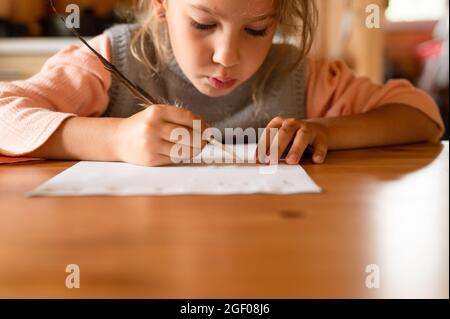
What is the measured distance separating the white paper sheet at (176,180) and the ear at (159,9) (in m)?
0.43

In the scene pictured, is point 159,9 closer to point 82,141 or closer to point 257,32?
point 257,32

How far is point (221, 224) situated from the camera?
478 mm

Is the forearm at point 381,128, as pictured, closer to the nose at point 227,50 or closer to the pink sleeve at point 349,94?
the pink sleeve at point 349,94

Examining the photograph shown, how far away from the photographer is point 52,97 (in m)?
0.95

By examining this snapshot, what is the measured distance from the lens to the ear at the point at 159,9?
1.09m

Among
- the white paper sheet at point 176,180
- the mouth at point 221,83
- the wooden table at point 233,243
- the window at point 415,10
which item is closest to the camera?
the wooden table at point 233,243

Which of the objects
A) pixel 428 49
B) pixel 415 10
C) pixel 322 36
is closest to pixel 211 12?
pixel 322 36

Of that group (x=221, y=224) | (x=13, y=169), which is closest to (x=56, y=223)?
(x=221, y=224)

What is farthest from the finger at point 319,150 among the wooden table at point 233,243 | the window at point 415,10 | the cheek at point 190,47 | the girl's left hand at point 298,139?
→ the window at point 415,10

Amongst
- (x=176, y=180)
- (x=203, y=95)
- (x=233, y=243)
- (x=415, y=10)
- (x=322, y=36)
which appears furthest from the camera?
(x=415, y=10)

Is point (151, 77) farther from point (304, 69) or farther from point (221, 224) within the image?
point (221, 224)

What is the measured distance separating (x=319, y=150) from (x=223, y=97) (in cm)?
49
